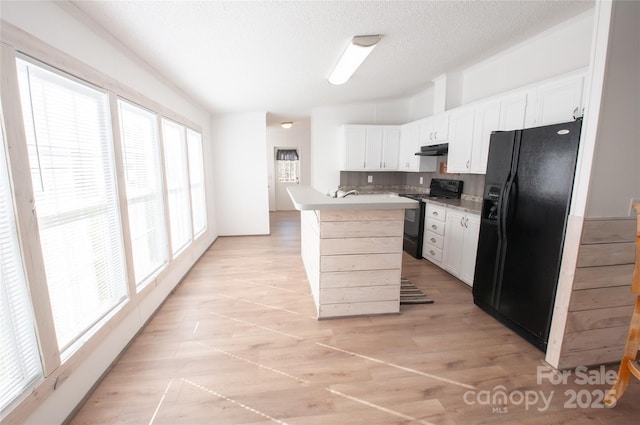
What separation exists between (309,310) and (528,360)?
1792mm

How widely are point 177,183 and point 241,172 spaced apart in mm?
1882

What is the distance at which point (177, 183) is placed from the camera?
11.5 ft

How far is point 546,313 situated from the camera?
2.00 metres

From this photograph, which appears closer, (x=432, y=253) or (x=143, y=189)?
(x=143, y=189)

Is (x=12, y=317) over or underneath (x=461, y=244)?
over

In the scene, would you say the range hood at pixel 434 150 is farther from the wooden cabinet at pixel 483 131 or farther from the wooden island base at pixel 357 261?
the wooden island base at pixel 357 261

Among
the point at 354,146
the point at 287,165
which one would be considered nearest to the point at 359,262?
the point at 354,146

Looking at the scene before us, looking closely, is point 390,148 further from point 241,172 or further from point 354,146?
point 241,172

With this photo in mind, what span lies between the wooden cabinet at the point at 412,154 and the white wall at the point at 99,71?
3.65 meters

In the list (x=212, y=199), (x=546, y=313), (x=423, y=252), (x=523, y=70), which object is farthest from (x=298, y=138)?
(x=546, y=313)

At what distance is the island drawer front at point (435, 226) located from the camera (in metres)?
3.57

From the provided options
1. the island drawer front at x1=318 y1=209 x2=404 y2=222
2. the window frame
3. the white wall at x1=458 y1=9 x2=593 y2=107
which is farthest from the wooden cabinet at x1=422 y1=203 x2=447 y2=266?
the window frame

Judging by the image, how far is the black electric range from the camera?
3.93 metres

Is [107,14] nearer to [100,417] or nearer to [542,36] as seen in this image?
[100,417]
